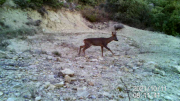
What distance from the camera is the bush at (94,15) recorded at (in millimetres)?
17245

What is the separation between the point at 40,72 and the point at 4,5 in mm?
9707

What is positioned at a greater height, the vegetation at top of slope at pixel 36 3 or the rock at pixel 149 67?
the vegetation at top of slope at pixel 36 3

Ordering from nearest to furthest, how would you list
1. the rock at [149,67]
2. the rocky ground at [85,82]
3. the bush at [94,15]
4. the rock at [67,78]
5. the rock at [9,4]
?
the rocky ground at [85,82], the rock at [67,78], the rock at [149,67], the rock at [9,4], the bush at [94,15]

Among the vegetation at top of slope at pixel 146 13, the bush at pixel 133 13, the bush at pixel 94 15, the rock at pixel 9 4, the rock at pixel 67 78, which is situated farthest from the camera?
the bush at pixel 133 13

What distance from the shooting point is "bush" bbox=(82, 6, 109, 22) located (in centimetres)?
1725

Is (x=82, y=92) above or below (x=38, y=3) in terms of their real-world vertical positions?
below

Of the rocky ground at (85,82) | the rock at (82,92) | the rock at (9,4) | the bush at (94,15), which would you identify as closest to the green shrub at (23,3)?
the rock at (9,4)

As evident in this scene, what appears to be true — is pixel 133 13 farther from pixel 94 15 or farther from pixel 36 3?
pixel 36 3

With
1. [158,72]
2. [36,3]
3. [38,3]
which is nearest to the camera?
[158,72]

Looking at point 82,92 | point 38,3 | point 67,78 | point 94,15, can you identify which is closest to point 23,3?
point 38,3

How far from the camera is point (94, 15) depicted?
1744 cm

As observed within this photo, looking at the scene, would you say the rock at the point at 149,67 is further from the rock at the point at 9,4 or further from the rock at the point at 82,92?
the rock at the point at 9,4

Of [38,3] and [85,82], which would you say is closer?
[85,82]

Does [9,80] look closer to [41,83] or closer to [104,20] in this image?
[41,83]
